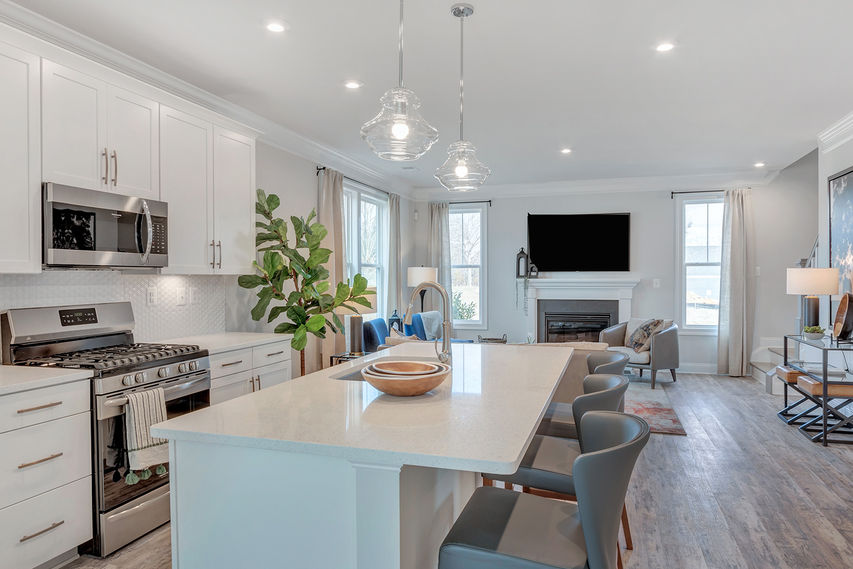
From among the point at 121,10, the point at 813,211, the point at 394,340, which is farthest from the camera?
the point at 813,211

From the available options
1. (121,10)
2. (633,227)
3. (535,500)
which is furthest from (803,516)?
(633,227)

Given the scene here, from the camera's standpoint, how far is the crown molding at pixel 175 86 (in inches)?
112

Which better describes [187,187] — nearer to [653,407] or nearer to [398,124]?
[398,124]

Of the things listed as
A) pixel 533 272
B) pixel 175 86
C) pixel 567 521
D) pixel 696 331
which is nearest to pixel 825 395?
pixel 696 331

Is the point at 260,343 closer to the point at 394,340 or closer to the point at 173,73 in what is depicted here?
the point at 394,340

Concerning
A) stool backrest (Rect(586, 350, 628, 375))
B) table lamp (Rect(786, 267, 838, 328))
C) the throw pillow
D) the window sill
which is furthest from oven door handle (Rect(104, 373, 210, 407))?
the window sill

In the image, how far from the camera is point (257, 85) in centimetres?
388

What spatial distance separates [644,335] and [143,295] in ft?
18.4

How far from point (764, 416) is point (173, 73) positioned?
577 cm

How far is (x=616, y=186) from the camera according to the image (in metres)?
7.61

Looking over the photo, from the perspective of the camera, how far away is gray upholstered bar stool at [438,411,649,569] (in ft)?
4.18

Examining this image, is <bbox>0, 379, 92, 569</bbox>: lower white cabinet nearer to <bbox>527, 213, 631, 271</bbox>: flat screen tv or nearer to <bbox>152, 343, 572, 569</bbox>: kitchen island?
<bbox>152, 343, 572, 569</bbox>: kitchen island

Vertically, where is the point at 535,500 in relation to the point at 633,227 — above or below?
below

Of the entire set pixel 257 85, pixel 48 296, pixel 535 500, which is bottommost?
pixel 535 500
